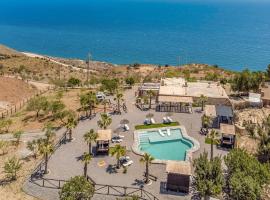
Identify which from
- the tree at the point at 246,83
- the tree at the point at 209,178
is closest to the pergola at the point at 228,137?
the tree at the point at 209,178

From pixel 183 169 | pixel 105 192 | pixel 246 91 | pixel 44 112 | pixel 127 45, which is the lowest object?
pixel 105 192

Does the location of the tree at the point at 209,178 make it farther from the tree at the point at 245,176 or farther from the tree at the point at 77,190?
the tree at the point at 77,190

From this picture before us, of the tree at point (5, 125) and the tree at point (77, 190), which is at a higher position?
the tree at point (5, 125)

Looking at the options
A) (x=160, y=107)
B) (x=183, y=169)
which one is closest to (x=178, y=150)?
(x=183, y=169)

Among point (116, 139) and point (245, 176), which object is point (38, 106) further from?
point (245, 176)

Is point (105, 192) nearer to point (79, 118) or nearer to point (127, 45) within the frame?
point (79, 118)

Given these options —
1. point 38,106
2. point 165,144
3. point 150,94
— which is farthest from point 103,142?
point 150,94
